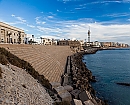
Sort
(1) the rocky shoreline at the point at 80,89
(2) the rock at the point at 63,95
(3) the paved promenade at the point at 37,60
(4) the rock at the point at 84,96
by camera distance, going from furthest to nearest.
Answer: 1. (3) the paved promenade at the point at 37,60
2. (4) the rock at the point at 84,96
3. (1) the rocky shoreline at the point at 80,89
4. (2) the rock at the point at 63,95

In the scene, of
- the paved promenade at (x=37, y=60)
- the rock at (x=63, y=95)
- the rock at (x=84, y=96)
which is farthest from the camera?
the paved promenade at (x=37, y=60)

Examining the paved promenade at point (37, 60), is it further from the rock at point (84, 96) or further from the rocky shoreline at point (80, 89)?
the rock at point (84, 96)

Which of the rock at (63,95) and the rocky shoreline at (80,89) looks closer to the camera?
the rock at (63,95)

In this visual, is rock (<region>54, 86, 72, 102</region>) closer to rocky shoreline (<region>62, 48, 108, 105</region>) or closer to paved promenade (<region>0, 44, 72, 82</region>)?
rocky shoreline (<region>62, 48, 108, 105</region>)

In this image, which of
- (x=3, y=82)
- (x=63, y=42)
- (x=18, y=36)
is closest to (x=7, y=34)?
(x=18, y=36)

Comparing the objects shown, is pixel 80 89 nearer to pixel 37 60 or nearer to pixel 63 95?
pixel 63 95

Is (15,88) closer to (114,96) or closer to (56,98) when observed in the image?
(56,98)

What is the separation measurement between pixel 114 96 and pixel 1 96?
12263 millimetres

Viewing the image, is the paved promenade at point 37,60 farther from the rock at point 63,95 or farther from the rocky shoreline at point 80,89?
the rock at point 63,95

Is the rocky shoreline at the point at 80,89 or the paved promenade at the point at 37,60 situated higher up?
the paved promenade at the point at 37,60

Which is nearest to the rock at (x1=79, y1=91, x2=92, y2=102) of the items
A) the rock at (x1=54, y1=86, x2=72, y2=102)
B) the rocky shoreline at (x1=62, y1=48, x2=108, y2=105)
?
the rocky shoreline at (x1=62, y1=48, x2=108, y2=105)

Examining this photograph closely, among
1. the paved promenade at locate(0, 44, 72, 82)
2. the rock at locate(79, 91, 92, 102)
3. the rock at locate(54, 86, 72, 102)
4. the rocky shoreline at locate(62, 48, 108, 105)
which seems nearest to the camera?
A: the rock at locate(54, 86, 72, 102)

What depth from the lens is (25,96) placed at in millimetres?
6781

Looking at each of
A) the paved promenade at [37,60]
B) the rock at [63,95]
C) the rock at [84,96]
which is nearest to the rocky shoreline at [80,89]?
the rock at [84,96]
